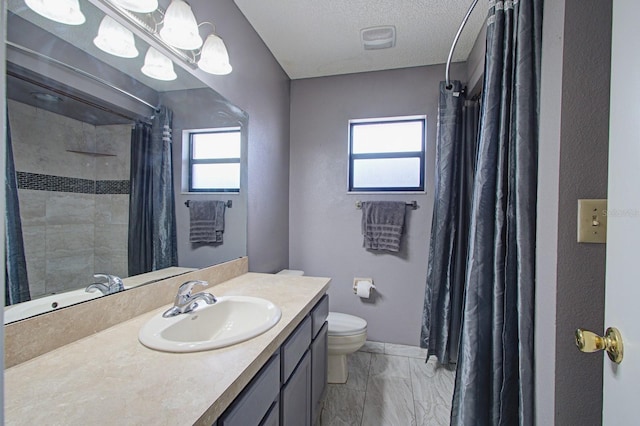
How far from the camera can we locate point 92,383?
705 mm

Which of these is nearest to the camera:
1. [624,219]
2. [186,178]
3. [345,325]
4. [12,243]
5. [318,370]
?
[624,219]

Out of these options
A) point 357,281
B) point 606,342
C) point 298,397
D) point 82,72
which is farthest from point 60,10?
point 357,281

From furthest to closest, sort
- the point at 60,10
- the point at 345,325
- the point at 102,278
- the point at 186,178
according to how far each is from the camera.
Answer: the point at 345,325
the point at 186,178
the point at 102,278
the point at 60,10

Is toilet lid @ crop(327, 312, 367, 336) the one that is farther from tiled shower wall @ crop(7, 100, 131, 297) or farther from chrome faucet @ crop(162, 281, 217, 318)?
tiled shower wall @ crop(7, 100, 131, 297)

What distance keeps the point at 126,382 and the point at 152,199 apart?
2.43 ft

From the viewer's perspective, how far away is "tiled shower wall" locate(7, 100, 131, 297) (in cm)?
82

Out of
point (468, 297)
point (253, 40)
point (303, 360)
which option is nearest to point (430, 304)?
point (468, 297)

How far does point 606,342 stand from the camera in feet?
2.20

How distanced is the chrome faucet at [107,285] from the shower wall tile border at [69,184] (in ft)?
0.96

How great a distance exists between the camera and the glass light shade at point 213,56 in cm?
144

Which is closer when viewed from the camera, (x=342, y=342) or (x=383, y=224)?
(x=342, y=342)

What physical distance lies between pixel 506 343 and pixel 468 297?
20 cm

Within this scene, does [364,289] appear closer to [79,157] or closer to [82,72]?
[79,157]

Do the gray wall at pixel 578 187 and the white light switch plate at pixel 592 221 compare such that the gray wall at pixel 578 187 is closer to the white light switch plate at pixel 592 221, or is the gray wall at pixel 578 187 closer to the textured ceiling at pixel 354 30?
the white light switch plate at pixel 592 221
